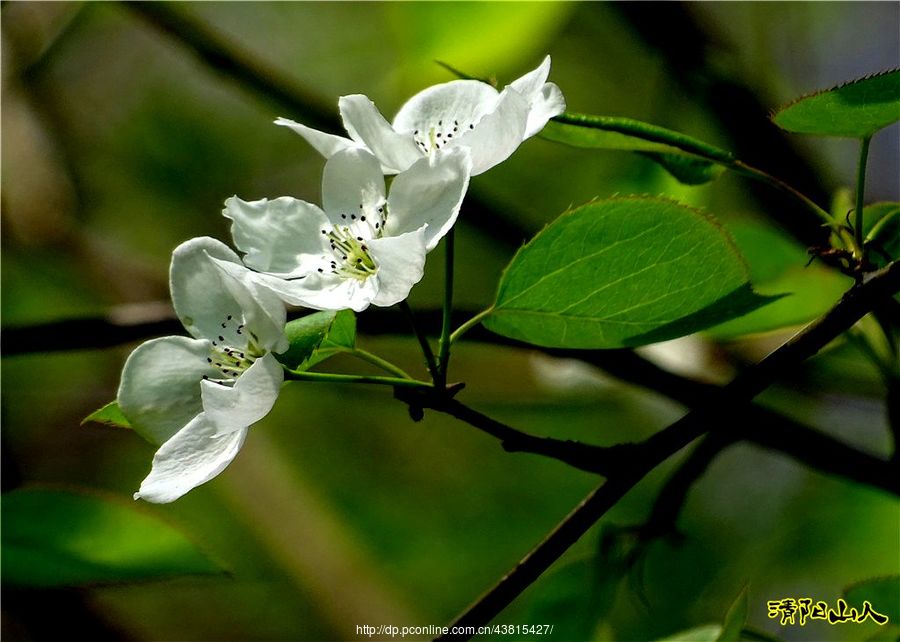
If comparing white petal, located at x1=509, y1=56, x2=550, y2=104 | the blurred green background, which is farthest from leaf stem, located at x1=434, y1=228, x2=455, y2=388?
the blurred green background

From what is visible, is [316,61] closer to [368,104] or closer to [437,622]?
[437,622]

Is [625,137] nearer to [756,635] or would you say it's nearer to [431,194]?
[431,194]

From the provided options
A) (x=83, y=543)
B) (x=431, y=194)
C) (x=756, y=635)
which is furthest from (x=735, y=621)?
(x=83, y=543)

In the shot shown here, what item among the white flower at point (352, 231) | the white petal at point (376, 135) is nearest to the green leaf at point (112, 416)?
the white flower at point (352, 231)

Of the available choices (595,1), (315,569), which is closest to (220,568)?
(315,569)

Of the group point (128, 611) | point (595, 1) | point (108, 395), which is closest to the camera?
point (595, 1)

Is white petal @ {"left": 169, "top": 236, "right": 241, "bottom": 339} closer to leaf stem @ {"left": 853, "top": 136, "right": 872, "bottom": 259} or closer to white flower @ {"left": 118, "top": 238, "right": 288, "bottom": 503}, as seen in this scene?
white flower @ {"left": 118, "top": 238, "right": 288, "bottom": 503}
